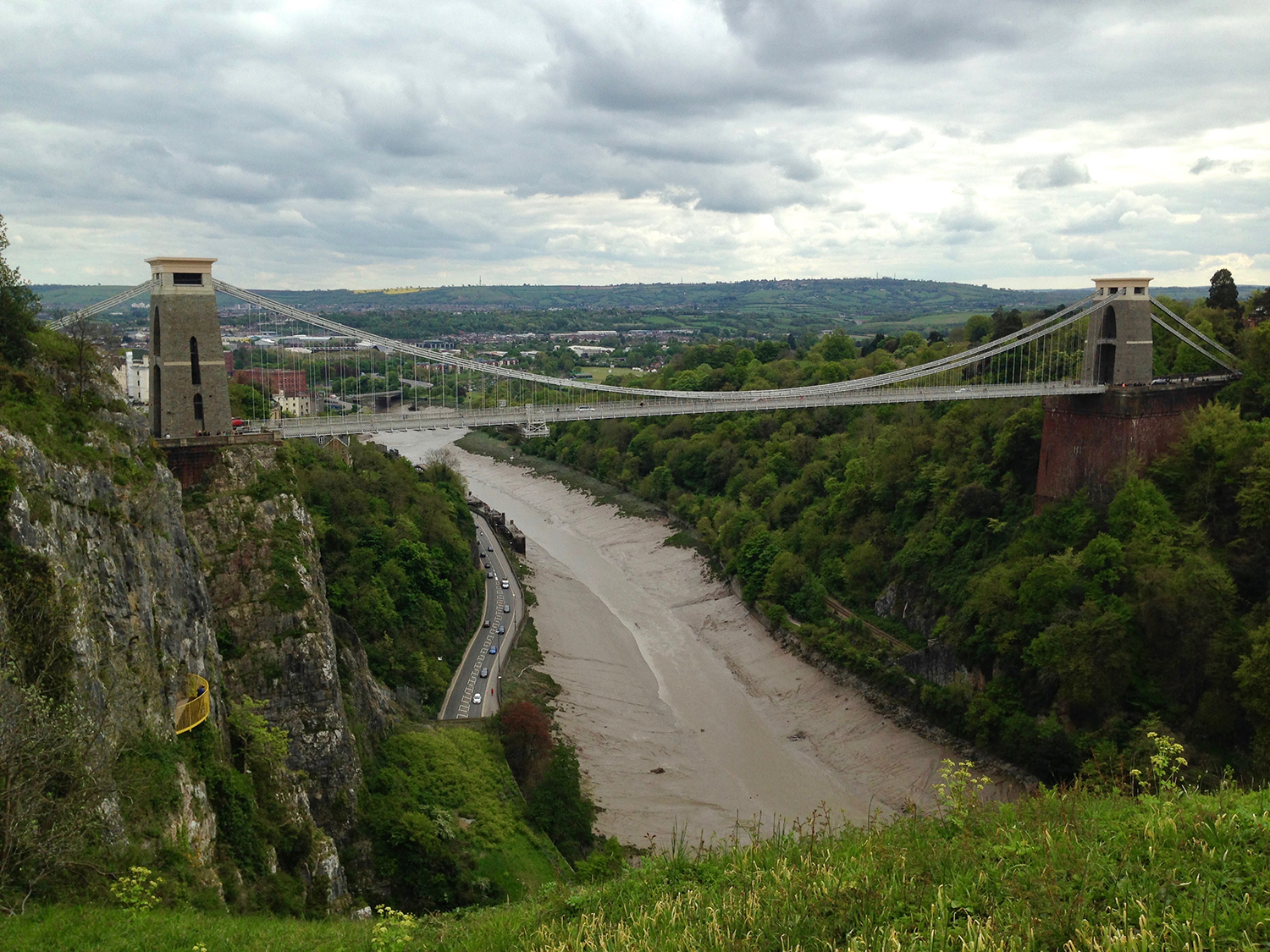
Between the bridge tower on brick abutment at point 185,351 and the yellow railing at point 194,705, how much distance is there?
7.29 metres

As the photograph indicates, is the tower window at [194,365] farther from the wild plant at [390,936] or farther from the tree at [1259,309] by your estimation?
the tree at [1259,309]

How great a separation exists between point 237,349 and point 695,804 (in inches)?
1681

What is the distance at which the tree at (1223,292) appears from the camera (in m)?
35.2

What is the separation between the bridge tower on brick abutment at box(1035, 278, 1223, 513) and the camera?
28.4 m

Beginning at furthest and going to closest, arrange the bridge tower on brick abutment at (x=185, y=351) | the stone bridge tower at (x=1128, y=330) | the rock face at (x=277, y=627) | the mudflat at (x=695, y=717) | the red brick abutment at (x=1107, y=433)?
the stone bridge tower at (x=1128, y=330) < the red brick abutment at (x=1107, y=433) < the mudflat at (x=695, y=717) < the bridge tower on brick abutment at (x=185, y=351) < the rock face at (x=277, y=627)

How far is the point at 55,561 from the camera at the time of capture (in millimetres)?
11789

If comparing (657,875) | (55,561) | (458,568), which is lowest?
(458,568)

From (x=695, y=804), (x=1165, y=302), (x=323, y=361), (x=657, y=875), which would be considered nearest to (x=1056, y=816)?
(x=657, y=875)

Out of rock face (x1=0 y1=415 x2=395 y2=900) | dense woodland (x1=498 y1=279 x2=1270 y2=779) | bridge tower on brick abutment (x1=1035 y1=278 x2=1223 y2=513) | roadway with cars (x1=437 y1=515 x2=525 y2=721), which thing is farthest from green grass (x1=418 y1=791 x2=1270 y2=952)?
bridge tower on brick abutment (x1=1035 y1=278 x2=1223 y2=513)

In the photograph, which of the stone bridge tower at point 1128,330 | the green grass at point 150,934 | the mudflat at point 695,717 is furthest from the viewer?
the stone bridge tower at point 1128,330

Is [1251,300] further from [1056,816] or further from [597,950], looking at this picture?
[597,950]

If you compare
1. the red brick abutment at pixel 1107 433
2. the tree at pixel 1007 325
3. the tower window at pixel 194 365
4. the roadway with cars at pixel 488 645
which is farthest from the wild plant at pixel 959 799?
the tree at pixel 1007 325

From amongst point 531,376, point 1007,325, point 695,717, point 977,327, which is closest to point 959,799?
point 695,717

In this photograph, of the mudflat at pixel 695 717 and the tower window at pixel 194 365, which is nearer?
the tower window at pixel 194 365
